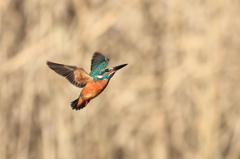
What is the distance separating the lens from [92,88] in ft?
2.80

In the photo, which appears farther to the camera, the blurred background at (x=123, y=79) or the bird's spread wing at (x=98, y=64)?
the blurred background at (x=123, y=79)

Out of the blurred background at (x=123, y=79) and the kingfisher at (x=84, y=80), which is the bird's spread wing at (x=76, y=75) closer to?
the kingfisher at (x=84, y=80)

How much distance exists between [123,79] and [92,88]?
268 cm

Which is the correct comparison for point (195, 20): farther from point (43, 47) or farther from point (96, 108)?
point (43, 47)

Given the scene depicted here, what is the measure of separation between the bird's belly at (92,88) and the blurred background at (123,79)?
1.55 meters

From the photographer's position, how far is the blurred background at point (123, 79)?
268 centimetres

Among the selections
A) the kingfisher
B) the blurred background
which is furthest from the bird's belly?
the blurred background

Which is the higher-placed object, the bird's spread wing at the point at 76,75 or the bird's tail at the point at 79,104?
the bird's spread wing at the point at 76,75

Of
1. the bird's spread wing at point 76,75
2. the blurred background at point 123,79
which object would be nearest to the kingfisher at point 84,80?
the bird's spread wing at point 76,75

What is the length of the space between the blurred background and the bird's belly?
1.55 metres

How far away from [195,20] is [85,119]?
1.37 meters

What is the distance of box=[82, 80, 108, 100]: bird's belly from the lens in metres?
0.82

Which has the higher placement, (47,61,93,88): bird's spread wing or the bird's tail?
(47,61,93,88): bird's spread wing

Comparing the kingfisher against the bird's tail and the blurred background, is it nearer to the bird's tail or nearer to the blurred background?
the bird's tail
